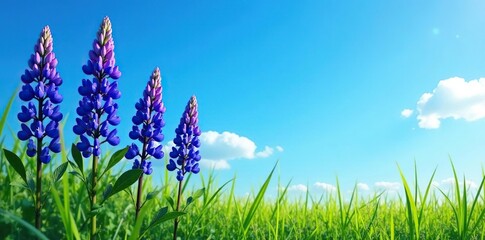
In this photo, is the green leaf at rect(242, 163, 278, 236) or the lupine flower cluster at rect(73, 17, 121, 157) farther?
the green leaf at rect(242, 163, 278, 236)

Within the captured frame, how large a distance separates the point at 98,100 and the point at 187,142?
1221 millimetres

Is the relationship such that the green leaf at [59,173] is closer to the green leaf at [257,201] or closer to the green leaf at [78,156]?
the green leaf at [78,156]

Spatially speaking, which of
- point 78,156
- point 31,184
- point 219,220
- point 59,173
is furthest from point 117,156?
point 219,220

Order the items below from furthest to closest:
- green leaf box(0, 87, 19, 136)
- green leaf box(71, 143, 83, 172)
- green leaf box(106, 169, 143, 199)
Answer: green leaf box(0, 87, 19, 136), green leaf box(71, 143, 83, 172), green leaf box(106, 169, 143, 199)

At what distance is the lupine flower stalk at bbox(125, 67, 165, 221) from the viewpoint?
373 cm

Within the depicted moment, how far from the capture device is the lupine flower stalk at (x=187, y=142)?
4.34 meters

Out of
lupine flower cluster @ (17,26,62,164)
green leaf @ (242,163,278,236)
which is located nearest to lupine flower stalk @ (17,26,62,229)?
lupine flower cluster @ (17,26,62,164)

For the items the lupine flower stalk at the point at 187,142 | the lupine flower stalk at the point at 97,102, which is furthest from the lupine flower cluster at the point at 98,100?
the lupine flower stalk at the point at 187,142

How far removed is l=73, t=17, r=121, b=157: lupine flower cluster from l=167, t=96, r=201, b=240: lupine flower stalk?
101 centimetres

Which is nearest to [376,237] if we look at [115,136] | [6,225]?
[115,136]

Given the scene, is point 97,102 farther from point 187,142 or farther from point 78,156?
point 187,142

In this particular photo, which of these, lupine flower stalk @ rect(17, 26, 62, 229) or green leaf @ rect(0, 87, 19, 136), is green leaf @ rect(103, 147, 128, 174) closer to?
lupine flower stalk @ rect(17, 26, 62, 229)

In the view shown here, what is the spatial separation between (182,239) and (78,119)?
3054 millimetres

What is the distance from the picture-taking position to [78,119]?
130 inches
